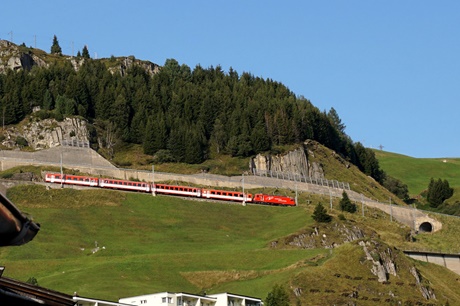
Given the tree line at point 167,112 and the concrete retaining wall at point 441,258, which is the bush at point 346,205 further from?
the tree line at point 167,112

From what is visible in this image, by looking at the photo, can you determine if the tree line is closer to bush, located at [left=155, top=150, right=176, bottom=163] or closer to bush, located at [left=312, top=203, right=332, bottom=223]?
bush, located at [left=155, top=150, right=176, bottom=163]

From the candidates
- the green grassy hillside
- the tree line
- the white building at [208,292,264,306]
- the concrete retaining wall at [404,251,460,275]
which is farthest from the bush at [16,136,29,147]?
the white building at [208,292,264,306]

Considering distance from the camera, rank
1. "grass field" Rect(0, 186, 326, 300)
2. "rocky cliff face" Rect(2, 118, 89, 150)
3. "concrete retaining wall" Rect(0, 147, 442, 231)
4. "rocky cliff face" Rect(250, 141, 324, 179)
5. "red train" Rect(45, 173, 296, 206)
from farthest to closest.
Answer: "rocky cliff face" Rect(250, 141, 324, 179), "rocky cliff face" Rect(2, 118, 89, 150), "concrete retaining wall" Rect(0, 147, 442, 231), "red train" Rect(45, 173, 296, 206), "grass field" Rect(0, 186, 326, 300)

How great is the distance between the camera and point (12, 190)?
436ft

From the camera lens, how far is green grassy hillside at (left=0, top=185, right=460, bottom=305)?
102 m

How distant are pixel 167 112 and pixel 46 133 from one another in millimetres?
30422

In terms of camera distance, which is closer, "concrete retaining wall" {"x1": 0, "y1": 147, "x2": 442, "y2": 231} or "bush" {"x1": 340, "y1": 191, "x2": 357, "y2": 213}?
"bush" {"x1": 340, "y1": 191, "x2": 357, "y2": 213}

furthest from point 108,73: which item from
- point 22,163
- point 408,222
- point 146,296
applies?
point 146,296

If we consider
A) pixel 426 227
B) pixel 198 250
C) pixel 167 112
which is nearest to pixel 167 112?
pixel 167 112

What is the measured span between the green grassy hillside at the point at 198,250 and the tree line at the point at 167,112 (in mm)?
28184

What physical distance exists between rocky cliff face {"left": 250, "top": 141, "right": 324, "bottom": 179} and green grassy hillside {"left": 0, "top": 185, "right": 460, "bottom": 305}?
1904cm

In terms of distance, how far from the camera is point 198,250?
4788 inches

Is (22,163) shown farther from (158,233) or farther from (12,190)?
(158,233)

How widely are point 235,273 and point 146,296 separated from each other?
22.8m
